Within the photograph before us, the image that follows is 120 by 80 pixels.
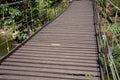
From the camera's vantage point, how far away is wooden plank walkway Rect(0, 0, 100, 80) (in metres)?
5.53

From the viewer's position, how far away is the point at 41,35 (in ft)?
29.7

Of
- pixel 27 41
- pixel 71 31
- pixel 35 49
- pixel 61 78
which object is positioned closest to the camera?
pixel 61 78

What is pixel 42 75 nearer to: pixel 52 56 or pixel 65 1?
pixel 52 56

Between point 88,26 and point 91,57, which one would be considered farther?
point 88,26

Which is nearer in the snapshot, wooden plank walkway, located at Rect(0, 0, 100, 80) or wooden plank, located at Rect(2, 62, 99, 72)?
wooden plank walkway, located at Rect(0, 0, 100, 80)

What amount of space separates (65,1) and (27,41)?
551 inches

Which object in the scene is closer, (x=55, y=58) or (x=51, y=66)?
(x=51, y=66)

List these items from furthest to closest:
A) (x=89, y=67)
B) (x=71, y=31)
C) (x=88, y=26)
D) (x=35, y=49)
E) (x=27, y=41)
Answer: (x=88, y=26), (x=71, y=31), (x=27, y=41), (x=35, y=49), (x=89, y=67)

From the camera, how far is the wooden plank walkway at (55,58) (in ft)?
18.1

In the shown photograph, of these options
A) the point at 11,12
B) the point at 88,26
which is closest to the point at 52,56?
the point at 88,26

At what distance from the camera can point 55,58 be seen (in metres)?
6.58

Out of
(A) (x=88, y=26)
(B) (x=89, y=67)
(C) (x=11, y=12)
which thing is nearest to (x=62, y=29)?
(A) (x=88, y=26)

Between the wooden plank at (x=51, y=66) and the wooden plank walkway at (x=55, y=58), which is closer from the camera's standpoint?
the wooden plank walkway at (x=55, y=58)

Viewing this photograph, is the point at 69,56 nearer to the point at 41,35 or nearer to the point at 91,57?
the point at 91,57
